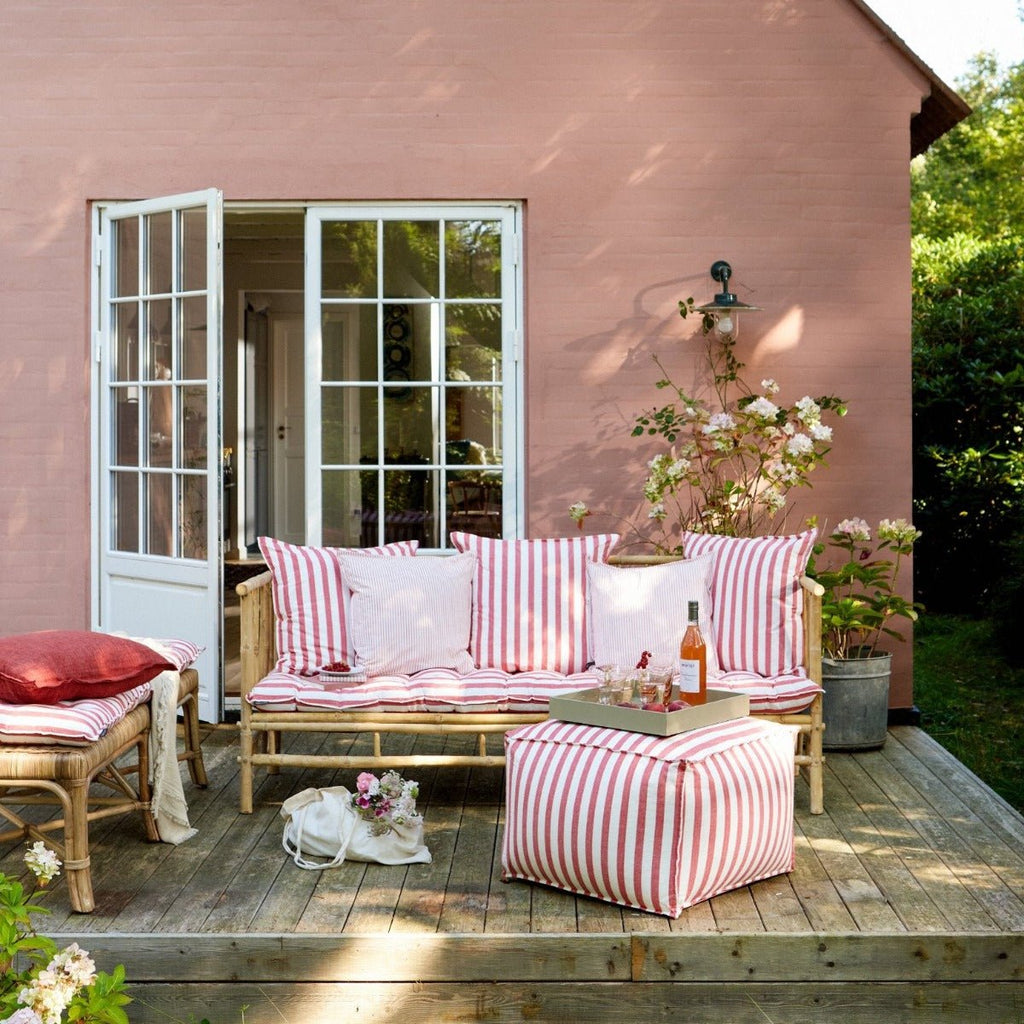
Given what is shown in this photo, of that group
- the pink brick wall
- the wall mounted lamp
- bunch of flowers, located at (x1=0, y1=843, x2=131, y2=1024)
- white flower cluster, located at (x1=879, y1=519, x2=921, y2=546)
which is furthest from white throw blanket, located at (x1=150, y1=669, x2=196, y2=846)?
white flower cluster, located at (x1=879, y1=519, x2=921, y2=546)

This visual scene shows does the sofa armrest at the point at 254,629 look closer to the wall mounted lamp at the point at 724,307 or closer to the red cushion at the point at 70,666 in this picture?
the red cushion at the point at 70,666

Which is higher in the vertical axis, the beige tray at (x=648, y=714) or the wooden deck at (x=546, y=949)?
the beige tray at (x=648, y=714)

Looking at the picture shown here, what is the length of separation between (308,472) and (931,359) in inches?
192

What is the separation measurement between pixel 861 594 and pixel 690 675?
2.18m

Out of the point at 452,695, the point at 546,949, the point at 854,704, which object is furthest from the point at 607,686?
the point at 854,704

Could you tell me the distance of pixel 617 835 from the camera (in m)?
3.45

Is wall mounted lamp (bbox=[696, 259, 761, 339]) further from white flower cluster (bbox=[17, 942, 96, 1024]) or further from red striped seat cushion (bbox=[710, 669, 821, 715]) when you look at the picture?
white flower cluster (bbox=[17, 942, 96, 1024])

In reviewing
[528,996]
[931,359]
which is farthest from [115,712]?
[931,359]

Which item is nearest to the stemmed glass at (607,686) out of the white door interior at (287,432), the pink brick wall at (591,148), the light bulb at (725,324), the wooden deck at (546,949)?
the wooden deck at (546,949)

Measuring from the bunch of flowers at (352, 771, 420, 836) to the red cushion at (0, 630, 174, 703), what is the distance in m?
0.71

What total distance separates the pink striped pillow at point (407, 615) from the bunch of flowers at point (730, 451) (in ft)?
3.94

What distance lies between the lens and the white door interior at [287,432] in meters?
10.6

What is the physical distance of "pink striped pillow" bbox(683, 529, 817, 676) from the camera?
462 cm

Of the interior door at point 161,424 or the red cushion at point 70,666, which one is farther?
the interior door at point 161,424
